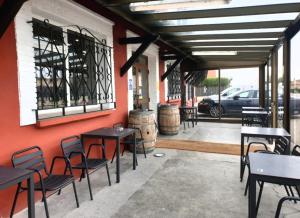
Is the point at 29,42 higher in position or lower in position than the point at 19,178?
higher

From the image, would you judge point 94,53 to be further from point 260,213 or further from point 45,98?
point 260,213

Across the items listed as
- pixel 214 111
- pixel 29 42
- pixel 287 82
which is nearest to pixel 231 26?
pixel 287 82

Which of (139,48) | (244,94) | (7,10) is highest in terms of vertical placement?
(139,48)

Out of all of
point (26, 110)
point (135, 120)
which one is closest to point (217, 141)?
point (135, 120)

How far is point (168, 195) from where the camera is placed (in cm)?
285

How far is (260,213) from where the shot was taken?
2428 millimetres

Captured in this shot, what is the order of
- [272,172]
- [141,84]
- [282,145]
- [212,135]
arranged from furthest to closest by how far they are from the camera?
[141,84], [212,135], [282,145], [272,172]

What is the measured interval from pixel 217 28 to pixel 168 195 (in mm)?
2876

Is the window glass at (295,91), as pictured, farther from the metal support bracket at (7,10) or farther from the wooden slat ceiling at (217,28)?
the metal support bracket at (7,10)

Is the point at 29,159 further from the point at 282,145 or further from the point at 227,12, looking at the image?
the point at 227,12

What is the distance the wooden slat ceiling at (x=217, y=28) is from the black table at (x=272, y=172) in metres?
2.17

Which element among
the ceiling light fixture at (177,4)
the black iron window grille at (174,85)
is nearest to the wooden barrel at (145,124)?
the ceiling light fixture at (177,4)

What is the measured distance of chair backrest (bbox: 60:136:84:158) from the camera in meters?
2.80

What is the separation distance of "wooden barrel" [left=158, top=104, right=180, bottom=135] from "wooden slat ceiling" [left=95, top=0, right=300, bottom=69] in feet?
4.96
